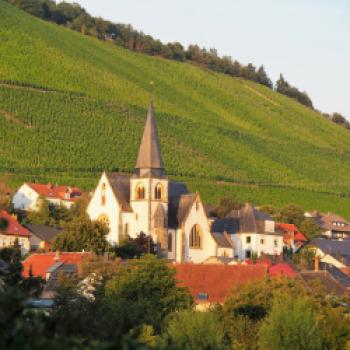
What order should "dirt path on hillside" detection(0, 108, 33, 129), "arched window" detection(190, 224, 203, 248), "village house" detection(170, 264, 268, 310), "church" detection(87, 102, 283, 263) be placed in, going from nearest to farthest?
"village house" detection(170, 264, 268, 310) < "church" detection(87, 102, 283, 263) < "arched window" detection(190, 224, 203, 248) < "dirt path on hillside" detection(0, 108, 33, 129)

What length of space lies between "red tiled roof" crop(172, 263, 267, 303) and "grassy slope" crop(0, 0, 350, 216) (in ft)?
150

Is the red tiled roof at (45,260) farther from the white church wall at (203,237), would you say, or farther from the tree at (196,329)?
the tree at (196,329)

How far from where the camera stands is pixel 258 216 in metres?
89.2

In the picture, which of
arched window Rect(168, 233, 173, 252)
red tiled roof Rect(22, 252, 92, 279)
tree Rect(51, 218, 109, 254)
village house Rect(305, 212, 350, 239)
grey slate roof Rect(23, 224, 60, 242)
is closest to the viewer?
red tiled roof Rect(22, 252, 92, 279)

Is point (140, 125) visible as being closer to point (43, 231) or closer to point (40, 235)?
point (43, 231)

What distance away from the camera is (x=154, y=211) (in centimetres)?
8094

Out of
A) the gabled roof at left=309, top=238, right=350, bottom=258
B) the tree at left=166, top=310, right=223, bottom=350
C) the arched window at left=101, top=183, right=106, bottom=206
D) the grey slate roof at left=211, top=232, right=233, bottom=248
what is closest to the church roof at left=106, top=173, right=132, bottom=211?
the arched window at left=101, top=183, right=106, bottom=206

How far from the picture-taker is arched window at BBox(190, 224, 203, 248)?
82.8 meters

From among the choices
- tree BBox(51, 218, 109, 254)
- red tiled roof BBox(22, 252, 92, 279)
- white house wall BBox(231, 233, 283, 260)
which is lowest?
red tiled roof BBox(22, 252, 92, 279)

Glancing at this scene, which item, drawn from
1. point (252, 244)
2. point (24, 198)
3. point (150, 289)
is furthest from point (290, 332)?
point (24, 198)

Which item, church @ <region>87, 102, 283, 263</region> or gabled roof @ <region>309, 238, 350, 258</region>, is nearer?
church @ <region>87, 102, 283, 263</region>

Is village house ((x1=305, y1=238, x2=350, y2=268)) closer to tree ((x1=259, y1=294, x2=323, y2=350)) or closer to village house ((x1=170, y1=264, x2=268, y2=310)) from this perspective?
village house ((x1=170, y1=264, x2=268, y2=310))

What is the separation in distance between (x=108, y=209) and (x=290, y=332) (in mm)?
43887

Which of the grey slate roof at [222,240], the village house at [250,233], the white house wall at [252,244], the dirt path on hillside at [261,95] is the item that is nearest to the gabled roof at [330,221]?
the village house at [250,233]
